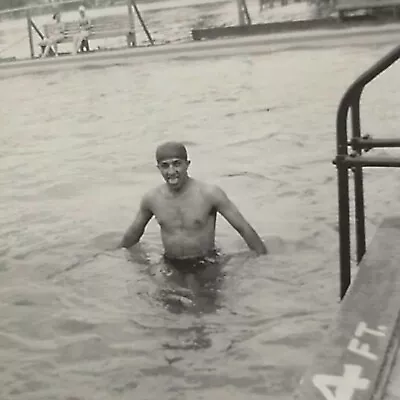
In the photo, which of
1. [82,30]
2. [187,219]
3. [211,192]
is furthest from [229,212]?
[82,30]

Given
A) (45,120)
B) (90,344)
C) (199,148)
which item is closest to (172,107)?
(45,120)

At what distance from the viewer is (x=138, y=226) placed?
20.5 feet

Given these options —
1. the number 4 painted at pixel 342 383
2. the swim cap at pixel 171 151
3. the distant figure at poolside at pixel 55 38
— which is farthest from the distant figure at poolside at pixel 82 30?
the number 4 painted at pixel 342 383

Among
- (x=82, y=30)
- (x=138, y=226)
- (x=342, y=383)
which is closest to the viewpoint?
(x=342, y=383)

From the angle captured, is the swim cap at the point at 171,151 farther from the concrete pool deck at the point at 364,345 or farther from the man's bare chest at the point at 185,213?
the concrete pool deck at the point at 364,345

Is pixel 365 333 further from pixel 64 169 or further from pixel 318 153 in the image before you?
pixel 64 169

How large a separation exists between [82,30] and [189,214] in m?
15.4

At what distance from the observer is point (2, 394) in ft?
15.0

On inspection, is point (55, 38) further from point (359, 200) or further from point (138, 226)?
point (359, 200)

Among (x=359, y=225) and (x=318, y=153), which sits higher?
(x=359, y=225)

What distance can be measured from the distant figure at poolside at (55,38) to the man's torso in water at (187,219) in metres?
15.0

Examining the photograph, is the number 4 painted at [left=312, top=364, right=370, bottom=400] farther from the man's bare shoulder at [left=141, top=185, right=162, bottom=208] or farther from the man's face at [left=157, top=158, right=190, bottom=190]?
the man's bare shoulder at [left=141, top=185, right=162, bottom=208]

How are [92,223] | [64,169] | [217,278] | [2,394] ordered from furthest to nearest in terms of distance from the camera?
[64,169], [92,223], [217,278], [2,394]

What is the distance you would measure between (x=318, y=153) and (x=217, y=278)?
166 inches
